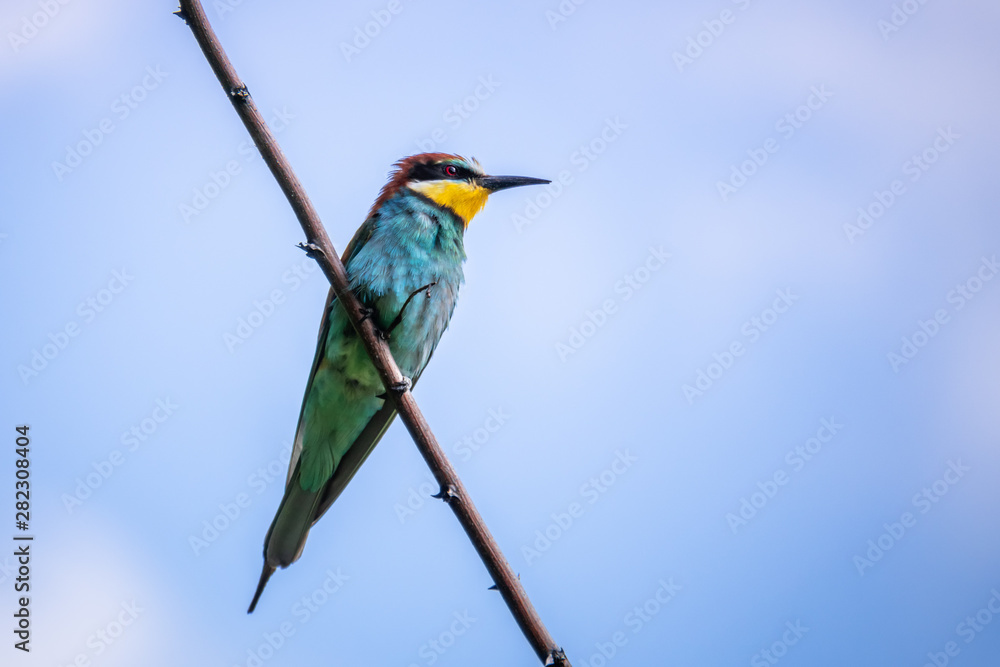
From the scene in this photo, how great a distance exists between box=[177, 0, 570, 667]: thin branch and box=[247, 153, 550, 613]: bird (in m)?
1.08

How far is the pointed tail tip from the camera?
11.6 ft

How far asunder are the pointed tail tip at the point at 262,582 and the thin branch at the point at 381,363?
3.54ft

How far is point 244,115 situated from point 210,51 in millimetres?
236

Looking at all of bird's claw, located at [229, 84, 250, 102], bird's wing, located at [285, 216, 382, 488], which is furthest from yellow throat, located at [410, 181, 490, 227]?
bird's claw, located at [229, 84, 250, 102]

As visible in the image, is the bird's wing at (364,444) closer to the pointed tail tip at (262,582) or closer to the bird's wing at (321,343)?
the bird's wing at (321,343)

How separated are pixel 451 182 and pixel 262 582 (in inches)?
107

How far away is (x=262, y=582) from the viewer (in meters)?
3.77

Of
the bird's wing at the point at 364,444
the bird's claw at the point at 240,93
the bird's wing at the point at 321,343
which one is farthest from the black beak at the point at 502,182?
the bird's claw at the point at 240,93

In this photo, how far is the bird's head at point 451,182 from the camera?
17.1 feet

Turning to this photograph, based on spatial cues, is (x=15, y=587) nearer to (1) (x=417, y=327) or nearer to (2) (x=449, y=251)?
(1) (x=417, y=327)

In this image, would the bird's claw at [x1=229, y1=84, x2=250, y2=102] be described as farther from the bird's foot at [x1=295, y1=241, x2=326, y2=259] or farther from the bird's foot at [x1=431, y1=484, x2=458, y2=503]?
the bird's foot at [x1=431, y1=484, x2=458, y2=503]

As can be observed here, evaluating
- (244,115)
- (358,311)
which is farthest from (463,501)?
(244,115)

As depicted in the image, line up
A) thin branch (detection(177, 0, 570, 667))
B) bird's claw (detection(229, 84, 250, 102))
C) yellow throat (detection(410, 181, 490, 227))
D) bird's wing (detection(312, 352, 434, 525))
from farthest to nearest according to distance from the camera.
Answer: yellow throat (detection(410, 181, 490, 227))
bird's wing (detection(312, 352, 434, 525))
bird's claw (detection(229, 84, 250, 102))
thin branch (detection(177, 0, 570, 667))

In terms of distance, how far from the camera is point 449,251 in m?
4.99
